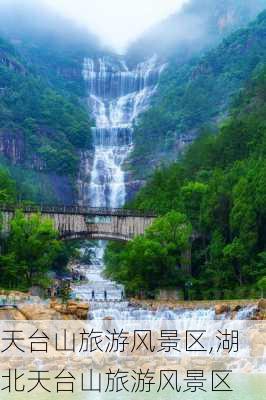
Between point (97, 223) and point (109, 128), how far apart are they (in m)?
64.8

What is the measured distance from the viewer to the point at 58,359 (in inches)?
1635

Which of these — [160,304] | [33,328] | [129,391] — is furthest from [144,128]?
[129,391]

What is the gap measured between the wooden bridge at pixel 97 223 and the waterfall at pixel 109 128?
525 cm

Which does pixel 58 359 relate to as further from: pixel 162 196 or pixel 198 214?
pixel 162 196

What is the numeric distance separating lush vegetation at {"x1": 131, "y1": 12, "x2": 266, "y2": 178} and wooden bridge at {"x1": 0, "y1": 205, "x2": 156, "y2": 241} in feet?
145

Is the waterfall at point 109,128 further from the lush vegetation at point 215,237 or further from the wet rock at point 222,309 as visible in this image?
the wet rock at point 222,309

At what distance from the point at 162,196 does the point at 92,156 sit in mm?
49502

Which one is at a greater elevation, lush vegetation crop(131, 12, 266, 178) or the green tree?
lush vegetation crop(131, 12, 266, 178)

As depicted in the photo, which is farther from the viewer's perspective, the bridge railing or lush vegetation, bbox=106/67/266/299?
the bridge railing

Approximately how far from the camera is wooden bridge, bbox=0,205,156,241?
67938 millimetres

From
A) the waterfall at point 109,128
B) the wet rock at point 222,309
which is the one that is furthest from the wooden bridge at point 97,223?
the wet rock at point 222,309

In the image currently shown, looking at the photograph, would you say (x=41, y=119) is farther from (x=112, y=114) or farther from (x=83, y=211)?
(x=83, y=211)

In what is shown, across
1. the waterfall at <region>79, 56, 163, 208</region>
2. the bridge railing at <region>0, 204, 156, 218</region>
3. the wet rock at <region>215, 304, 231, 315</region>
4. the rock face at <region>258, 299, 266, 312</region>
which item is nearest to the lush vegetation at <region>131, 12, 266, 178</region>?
the waterfall at <region>79, 56, 163, 208</region>

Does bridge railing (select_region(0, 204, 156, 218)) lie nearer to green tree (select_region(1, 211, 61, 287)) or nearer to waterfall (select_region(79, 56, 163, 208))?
green tree (select_region(1, 211, 61, 287))
